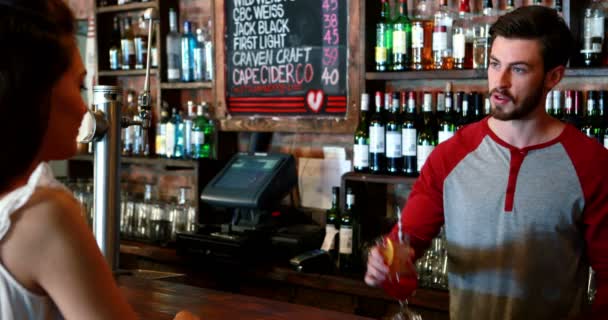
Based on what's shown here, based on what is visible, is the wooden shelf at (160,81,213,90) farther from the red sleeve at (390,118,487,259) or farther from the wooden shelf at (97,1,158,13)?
the red sleeve at (390,118,487,259)

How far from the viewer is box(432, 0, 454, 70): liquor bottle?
10.2 feet

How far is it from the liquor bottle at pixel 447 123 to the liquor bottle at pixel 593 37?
531 millimetres

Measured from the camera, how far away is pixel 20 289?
3.05ft

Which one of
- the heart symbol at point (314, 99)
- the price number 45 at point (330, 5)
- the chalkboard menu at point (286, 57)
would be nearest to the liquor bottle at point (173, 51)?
the chalkboard menu at point (286, 57)

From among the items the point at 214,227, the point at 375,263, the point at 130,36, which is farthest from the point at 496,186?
the point at 130,36

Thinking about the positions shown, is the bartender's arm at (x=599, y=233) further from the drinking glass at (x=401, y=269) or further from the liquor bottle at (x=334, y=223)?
the liquor bottle at (x=334, y=223)

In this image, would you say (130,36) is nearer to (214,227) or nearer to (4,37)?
(214,227)

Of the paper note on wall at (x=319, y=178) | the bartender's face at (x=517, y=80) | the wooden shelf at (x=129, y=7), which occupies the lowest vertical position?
the paper note on wall at (x=319, y=178)

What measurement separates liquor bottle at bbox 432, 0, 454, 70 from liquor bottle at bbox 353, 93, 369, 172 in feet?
1.14

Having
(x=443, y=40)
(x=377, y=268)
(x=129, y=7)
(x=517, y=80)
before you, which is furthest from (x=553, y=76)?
(x=129, y=7)

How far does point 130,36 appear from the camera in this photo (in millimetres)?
4461

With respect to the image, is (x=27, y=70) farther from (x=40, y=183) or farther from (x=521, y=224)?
(x=521, y=224)

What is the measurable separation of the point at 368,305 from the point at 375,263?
4.48ft

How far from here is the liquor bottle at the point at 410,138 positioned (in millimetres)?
3154
